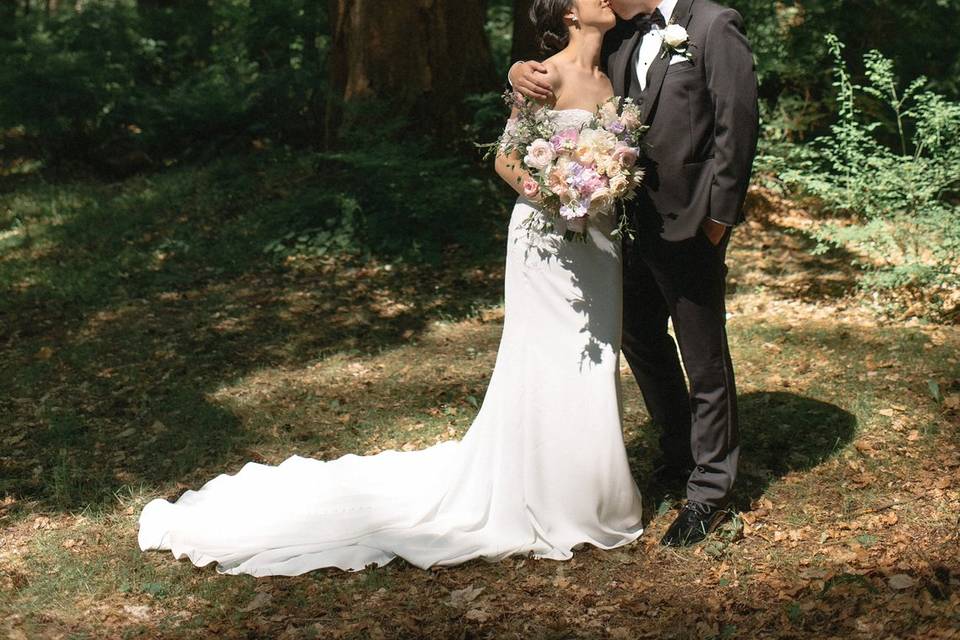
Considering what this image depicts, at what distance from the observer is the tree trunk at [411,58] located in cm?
948

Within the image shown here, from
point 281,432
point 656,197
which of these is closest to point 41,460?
point 281,432

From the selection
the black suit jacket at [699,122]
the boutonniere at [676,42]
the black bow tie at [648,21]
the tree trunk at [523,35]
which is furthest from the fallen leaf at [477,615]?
the tree trunk at [523,35]

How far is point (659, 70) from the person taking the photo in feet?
13.1

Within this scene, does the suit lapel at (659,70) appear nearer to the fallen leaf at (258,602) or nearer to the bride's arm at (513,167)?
the bride's arm at (513,167)

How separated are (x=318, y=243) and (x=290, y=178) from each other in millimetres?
1821

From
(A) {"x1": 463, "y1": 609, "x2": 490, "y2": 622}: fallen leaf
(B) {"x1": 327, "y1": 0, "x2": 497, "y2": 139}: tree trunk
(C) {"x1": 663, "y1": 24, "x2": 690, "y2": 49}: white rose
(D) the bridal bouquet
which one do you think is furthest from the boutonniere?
(B) {"x1": 327, "y1": 0, "x2": 497, "y2": 139}: tree trunk

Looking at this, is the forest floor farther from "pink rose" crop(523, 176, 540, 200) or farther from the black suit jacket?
"pink rose" crop(523, 176, 540, 200)

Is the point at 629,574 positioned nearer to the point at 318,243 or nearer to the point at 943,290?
the point at 943,290

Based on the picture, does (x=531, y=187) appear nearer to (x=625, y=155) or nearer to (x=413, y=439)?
(x=625, y=155)

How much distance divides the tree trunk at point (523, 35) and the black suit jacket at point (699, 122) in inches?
216

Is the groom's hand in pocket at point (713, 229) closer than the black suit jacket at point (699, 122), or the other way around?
the black suit jacket at point (699, 122)

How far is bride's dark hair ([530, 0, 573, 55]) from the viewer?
411 centimetres

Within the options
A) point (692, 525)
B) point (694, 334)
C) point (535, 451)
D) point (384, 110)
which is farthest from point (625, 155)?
point (384, 110)

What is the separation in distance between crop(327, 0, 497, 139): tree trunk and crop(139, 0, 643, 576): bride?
550 centimetres
